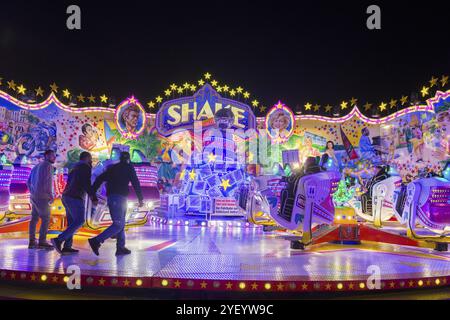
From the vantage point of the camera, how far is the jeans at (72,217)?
5.21 m

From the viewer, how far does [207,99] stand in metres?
15.7

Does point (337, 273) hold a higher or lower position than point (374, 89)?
lower

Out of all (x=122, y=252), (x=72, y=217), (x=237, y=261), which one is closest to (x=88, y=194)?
(x=72, y=217)

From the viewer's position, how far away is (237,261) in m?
4.71

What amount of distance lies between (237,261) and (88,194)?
6.88ft

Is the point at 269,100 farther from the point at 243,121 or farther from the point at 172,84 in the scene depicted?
the point at 172,84

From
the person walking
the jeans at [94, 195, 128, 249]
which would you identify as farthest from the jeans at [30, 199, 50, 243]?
the jeans at [94, 195, 128, 249]

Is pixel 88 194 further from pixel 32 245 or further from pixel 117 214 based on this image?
pixel 32 245

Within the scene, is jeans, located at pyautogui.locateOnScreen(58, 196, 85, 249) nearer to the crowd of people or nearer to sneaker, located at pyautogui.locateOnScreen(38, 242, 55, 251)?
the crowd of people

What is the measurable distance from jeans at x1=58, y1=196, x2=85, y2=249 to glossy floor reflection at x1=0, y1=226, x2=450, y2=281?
0.22 metres

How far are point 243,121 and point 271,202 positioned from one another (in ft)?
30.0

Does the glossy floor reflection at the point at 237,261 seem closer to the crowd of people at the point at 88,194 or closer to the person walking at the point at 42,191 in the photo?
the crowd of people at the point at 88,194
